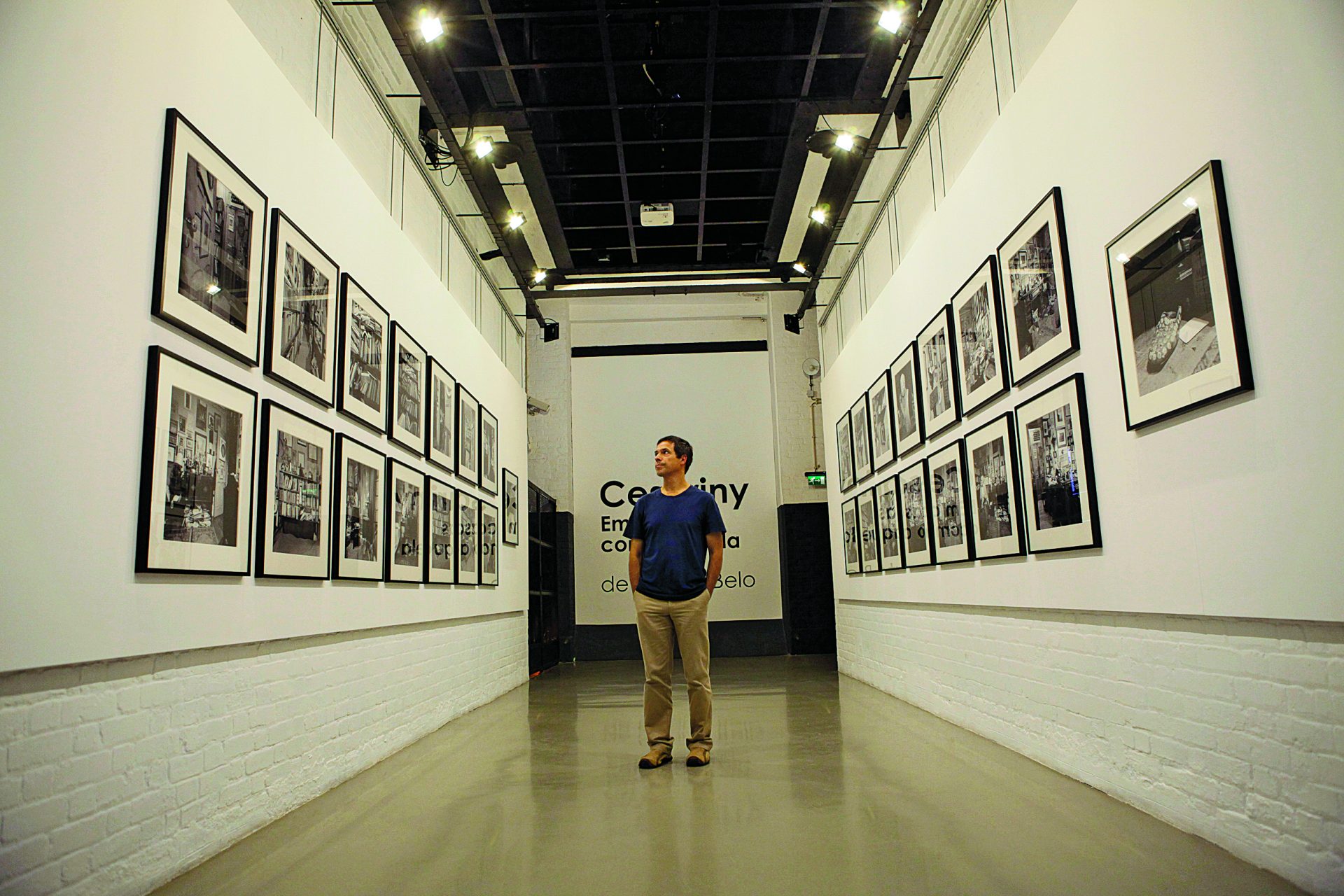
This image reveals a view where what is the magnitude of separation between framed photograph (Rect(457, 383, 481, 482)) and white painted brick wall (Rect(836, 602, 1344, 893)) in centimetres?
400

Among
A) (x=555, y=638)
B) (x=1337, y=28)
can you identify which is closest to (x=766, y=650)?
(x=555, y=638)

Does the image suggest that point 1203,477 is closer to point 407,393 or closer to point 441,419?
point 407,393

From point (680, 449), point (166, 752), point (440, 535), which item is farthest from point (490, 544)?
point (166, 752)

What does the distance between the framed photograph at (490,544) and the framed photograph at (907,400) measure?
11.4 ft

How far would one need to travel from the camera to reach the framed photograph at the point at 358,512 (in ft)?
14.1

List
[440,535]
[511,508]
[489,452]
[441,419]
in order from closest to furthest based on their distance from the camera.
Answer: [440,535]
[441,419]
[489,452]
[511,508]

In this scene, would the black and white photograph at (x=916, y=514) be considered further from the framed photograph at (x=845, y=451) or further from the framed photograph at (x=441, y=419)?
the framed photograph at (x=441, y=419)

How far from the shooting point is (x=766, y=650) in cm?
1224

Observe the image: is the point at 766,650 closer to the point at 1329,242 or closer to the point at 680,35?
the point at 680,35

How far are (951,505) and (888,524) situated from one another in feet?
5.72

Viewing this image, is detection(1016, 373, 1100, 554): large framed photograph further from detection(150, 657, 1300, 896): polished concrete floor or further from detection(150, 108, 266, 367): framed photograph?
detection(150, 108, 266, 367): framed photograph

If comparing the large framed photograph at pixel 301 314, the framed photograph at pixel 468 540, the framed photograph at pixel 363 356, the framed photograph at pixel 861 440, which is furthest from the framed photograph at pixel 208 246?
the framed photograph at pixel 861 440

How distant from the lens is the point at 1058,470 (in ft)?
12.8

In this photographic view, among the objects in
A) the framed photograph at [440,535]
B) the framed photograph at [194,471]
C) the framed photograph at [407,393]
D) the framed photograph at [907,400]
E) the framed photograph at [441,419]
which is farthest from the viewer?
the framed photograph at [907,400]
